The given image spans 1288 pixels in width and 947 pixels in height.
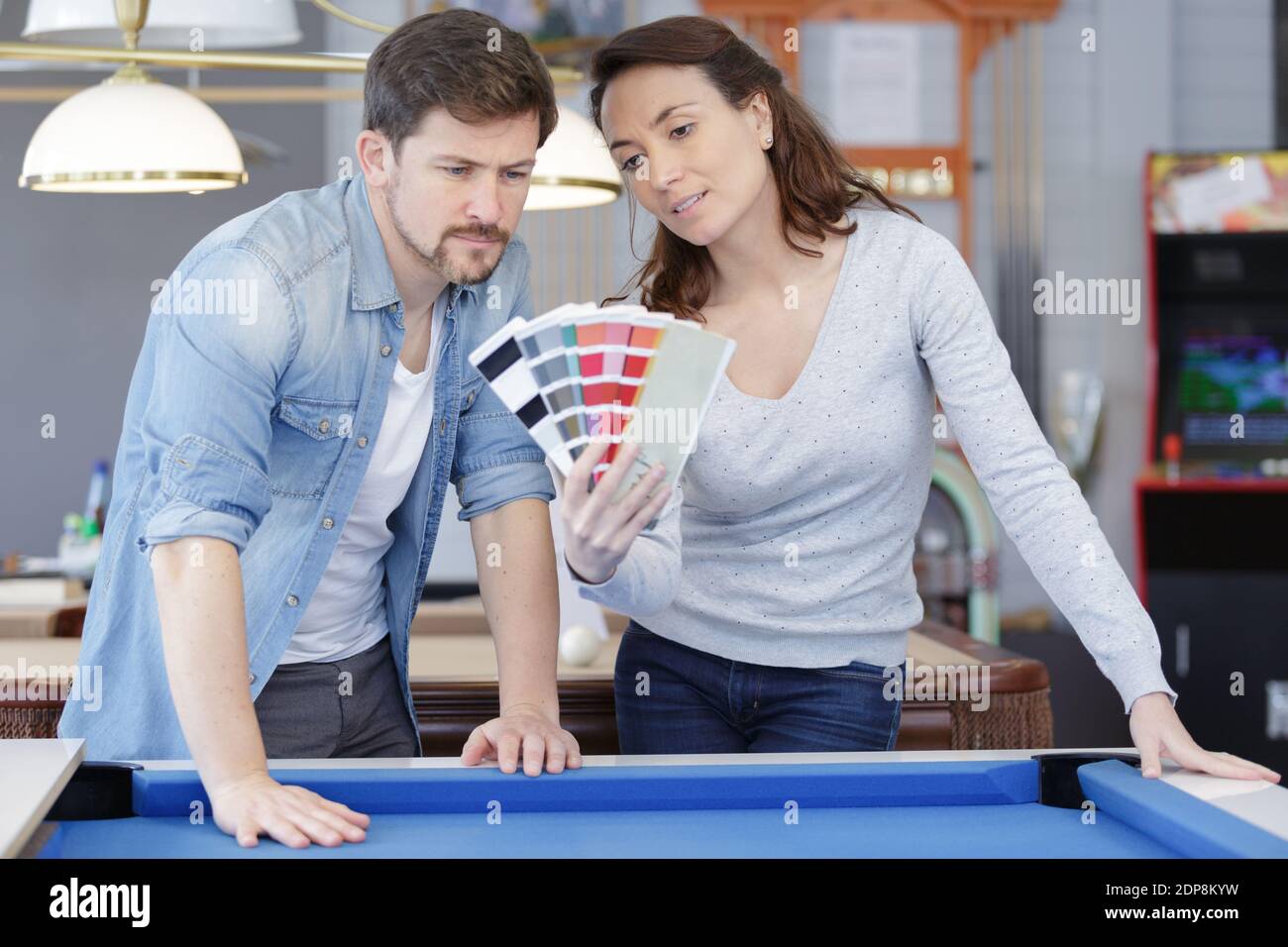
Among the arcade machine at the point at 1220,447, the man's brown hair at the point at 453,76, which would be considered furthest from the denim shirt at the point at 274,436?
the arcade machine at the point at 1220,447

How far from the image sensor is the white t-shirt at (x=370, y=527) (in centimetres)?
190

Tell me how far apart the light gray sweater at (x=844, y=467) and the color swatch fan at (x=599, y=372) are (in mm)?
298

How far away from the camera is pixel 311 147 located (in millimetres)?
5832

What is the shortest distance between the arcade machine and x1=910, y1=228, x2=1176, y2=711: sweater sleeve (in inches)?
134

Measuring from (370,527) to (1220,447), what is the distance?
4.33 metres

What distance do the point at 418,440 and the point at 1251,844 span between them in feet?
3.70

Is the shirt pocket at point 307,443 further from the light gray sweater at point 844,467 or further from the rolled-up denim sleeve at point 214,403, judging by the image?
the light gray sweater at point 844,467

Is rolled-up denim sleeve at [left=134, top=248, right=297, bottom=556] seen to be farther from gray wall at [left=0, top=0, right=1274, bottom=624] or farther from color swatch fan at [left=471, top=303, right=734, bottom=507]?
gray wall at [left=0, top=0, right=1274, bottom=624]

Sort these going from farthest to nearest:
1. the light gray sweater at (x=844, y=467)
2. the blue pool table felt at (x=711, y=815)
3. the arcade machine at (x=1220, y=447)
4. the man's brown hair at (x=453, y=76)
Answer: the arcade machine at (x=1220, y=447)
the light gray sweater at (x=844, y=467)
the man's brown hair at (x=453, y=76)
the blue pool table felt at (x=711, y=815)

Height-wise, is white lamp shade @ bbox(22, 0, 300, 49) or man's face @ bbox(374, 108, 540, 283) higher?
white lamp shade @ bbox(22, 0, 300, 49)

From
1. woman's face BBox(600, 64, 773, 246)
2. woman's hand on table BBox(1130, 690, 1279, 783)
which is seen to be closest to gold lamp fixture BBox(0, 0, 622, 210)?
woman's face BBox(600, 64, 773, 246)

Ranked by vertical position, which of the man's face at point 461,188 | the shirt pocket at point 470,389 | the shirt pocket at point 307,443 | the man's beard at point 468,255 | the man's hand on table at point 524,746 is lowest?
the man's hand on table at point 524,746

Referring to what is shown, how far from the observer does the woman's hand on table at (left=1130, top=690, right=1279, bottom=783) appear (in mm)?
1579
